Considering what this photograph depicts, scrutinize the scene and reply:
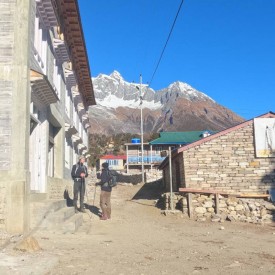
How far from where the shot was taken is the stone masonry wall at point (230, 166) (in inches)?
655

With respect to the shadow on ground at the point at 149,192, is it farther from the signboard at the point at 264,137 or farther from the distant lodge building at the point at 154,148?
the distant lodge building at the point at 154,148

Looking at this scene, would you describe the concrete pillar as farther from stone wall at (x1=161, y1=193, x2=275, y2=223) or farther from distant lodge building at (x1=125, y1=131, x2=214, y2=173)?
distant lodge building at (x1=125, y1=131, x2=214, y2=173)

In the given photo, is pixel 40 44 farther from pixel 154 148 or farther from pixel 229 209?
pixel 154 148

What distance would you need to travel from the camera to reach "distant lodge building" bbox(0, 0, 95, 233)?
26.6 ft

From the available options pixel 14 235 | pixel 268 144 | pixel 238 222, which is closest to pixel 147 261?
pixel 14 235

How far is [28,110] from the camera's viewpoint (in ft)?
28.5

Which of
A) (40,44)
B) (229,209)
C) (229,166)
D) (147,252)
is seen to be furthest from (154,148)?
(147,252)

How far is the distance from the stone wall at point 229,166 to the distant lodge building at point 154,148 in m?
28.7

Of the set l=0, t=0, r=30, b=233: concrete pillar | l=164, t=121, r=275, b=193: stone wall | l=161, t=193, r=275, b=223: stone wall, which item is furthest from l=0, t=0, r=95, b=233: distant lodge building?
l=164, t=121, r=275, b=193: stone wall

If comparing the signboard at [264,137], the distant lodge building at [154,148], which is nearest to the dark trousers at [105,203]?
the signboard at [264,137]

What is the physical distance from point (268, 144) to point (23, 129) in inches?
456

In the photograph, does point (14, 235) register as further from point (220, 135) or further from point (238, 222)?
point (220, 135)

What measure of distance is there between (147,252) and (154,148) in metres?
41.5

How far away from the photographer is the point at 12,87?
8.52m
